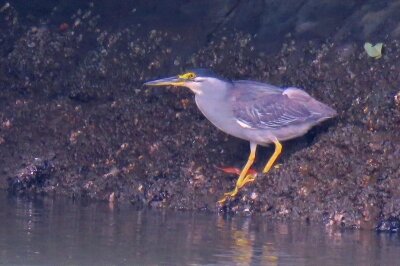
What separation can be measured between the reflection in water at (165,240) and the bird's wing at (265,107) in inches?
41.2

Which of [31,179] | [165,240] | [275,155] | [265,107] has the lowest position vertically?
[165,240]

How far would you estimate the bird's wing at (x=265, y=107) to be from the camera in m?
9.62

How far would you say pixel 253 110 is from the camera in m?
9.79

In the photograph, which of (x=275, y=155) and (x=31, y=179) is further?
(x=31, y=179)

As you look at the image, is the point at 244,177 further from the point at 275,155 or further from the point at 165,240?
the point at 165,240

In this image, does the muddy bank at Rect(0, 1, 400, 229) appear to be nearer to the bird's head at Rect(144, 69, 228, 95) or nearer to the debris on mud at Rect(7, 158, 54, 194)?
the debris on mud at Rect(7, 158, 54, 194)

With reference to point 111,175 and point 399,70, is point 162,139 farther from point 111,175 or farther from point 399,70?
point 399,70

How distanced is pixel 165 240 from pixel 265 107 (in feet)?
7.45

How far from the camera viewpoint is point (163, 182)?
385 inches

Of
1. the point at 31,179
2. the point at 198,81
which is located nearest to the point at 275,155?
the point at 198,81

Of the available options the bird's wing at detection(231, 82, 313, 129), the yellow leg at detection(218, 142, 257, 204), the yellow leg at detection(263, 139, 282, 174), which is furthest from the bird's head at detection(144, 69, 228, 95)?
the yellow leg at detection(263, 139, 282, 174)

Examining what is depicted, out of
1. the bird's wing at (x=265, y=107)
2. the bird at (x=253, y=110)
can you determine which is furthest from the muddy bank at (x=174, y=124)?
the bird's wing at (x=265, y=107)

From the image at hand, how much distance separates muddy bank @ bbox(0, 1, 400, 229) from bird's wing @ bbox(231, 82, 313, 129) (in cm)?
33

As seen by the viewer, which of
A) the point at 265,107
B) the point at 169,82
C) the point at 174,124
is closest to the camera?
the point at 265,107
